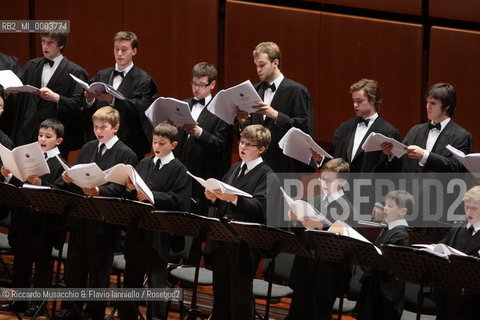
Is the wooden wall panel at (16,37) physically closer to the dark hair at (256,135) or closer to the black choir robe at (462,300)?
the dark hair at (256,135)

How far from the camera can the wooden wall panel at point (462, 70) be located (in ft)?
24.3

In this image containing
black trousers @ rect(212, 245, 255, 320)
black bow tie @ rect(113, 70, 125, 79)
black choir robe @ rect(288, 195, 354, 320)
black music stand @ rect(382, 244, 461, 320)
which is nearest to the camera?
black music stand @ rect(382, 244, 461, 320)

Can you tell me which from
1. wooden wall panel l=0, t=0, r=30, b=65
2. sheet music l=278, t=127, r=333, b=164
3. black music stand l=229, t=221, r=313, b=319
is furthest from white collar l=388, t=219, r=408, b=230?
wooden wall panel l=0, t=0, r=30, b=65

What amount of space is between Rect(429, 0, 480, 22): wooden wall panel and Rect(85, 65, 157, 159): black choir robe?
246cm

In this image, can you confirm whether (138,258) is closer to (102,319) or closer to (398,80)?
(102,319)

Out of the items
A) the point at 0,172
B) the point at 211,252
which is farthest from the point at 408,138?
the point at 0,172

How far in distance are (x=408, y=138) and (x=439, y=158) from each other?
45cm

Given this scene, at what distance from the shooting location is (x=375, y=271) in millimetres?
5375

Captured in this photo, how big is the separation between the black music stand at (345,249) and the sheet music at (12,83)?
270cm

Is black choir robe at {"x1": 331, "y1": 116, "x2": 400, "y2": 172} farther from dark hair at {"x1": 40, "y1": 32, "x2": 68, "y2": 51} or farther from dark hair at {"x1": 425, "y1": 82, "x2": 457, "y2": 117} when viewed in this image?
dark hair at {"x1": 40, "y1": 32, "x2": 68, "y2": 51}

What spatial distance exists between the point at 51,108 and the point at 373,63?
273 centimetres

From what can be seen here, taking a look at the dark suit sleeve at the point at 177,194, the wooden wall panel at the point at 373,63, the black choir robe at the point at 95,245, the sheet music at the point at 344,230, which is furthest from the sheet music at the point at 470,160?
the black choir robe at the point at 95,245

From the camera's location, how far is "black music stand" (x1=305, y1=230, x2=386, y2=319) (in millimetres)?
4931

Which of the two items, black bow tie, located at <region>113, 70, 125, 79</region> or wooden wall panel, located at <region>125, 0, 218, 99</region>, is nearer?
black bow tie, located at <region>113, 70, 125, 79</region>
